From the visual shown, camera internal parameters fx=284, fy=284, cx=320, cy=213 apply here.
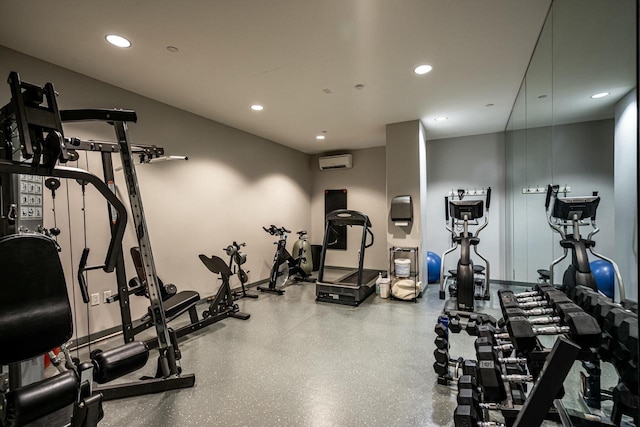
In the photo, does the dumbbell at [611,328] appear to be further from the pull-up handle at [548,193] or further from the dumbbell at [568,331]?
the pull-up handle at [548,193]

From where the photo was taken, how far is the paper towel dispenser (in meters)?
4.50

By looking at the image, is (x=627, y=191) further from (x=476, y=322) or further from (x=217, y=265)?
(x=217, y=265)

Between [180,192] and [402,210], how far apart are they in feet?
10.9

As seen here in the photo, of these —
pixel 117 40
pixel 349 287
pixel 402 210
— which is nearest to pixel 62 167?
pixel 117 40

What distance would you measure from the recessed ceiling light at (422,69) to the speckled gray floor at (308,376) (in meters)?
2.84

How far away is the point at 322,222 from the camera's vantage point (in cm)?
716

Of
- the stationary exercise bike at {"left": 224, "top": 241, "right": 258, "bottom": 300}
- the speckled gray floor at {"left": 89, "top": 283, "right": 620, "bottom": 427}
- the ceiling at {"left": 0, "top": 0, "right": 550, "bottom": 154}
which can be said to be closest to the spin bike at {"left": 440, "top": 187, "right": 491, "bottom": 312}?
A: the speckled gray floor at {"left": 89, "top": 283, "right": 620, "bottom": 427}

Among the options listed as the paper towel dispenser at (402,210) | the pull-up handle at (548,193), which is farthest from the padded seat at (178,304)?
the pull-up handle at (548,193)

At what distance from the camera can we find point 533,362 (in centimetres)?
130

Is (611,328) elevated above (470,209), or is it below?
below

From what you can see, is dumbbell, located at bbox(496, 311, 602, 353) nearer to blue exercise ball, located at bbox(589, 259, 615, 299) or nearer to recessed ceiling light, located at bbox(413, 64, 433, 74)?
blue exercise ball, located at bbox(589, 259, 615, 299)

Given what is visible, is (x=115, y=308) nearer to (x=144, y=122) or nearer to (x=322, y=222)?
(x=144, y=122)

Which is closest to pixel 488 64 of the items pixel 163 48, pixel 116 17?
pixel 163 48

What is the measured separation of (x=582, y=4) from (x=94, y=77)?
13.9ft
